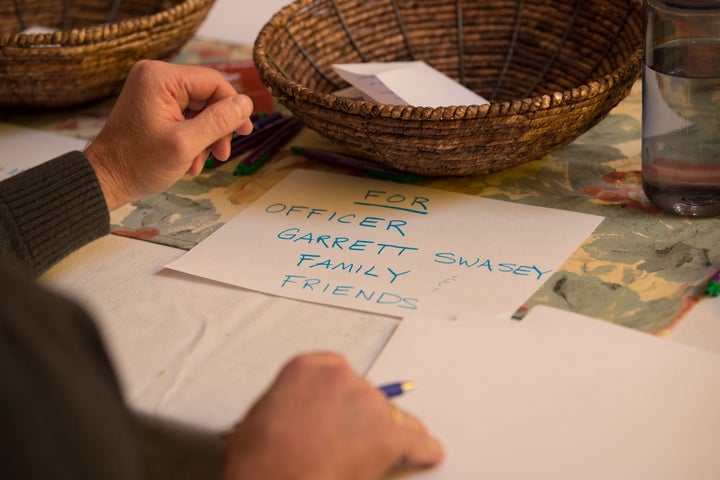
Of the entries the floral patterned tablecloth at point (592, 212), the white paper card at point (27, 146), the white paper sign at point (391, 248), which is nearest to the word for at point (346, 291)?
the white paper sign at point (391, 248)

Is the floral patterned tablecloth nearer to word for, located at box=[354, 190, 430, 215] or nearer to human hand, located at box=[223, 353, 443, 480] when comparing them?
Result: word for, located at box=[354, 190, 430, 215]

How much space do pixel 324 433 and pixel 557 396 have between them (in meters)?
0.17

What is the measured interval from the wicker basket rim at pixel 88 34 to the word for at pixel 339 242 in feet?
1.22

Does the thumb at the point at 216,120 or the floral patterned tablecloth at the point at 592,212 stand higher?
the thumb at the point at 216,120

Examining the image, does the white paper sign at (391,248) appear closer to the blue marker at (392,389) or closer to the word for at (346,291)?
the word for at (346,291)

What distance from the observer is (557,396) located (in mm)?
597

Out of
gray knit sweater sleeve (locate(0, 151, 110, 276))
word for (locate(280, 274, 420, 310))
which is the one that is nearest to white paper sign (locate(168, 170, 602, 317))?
word for (locate(280, 274, 420, 310))

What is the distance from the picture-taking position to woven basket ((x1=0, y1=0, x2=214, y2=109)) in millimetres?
1004

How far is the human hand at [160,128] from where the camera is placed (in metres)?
0.80

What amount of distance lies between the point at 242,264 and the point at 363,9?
440 mm

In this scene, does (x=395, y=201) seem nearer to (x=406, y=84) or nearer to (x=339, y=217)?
(x=339, y=217)

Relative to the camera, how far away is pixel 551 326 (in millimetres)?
667

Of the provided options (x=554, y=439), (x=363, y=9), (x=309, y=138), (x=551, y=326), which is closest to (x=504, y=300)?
(x=551, y=326)

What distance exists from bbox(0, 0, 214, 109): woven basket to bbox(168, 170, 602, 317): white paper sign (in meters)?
0.30
